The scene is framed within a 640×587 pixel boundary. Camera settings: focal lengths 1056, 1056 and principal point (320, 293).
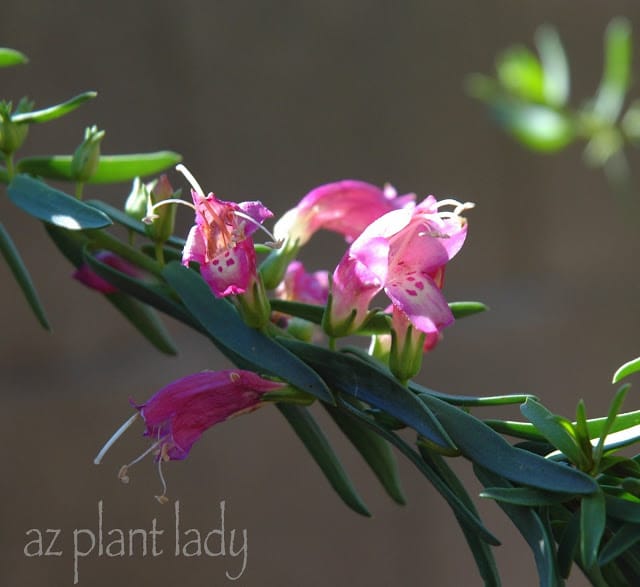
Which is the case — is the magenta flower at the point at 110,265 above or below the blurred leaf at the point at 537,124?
below

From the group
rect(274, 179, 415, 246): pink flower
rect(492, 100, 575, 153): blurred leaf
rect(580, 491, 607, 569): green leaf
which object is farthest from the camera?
rect(492, 100, 575, 153): blurred leaf

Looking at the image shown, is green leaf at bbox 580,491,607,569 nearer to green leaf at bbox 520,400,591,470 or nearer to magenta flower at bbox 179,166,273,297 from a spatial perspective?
green leaf at bbox 520,400,591,470

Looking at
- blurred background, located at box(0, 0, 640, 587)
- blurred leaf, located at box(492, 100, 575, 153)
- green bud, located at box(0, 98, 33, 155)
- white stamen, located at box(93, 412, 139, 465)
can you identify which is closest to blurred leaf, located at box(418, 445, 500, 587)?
Answer: white stamen, located at box(93, 412, 139, 465)

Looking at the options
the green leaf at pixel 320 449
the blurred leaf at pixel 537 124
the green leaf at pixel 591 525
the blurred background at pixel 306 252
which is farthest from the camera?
the blurred background at pixel 306 252

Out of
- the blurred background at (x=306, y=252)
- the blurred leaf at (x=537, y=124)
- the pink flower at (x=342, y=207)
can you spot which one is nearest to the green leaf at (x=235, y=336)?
the pink flower at (x=342, y=207)

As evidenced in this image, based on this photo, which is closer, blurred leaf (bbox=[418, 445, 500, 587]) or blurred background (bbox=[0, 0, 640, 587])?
blurred leaf (bbox=[418, 445, 500, 587])

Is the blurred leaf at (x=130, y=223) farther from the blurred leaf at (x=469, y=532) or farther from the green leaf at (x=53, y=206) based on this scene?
the blurred leaf at (x=469, y=532)
